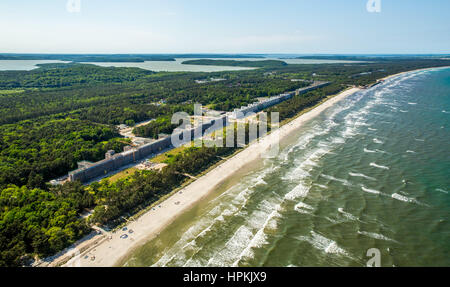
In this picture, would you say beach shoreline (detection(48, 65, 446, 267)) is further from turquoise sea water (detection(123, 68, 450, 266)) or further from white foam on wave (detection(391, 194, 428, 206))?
white foam on wave (detection(391, 194, 428, 206))

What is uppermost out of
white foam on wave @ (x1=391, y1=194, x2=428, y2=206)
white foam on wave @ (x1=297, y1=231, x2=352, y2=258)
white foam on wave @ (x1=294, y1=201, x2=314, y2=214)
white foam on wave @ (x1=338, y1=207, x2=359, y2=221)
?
white foam on wave @ (x1=391, y1=194, x2=428, y2=206)

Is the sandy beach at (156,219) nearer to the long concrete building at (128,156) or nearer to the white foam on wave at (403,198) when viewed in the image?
the long concrete building at (128,156)

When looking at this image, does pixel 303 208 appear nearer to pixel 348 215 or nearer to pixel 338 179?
pixel 348 215

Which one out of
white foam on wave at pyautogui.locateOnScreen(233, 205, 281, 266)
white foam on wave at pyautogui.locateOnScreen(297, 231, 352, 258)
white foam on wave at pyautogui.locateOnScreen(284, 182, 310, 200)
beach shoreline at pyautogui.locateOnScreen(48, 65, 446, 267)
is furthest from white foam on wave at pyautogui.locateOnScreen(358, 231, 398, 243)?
beach shoreline at pyautogui.locateOnScreen(48, 65, 446, 267)

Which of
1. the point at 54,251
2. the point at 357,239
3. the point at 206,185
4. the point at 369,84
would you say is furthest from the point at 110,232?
the point at 369,84

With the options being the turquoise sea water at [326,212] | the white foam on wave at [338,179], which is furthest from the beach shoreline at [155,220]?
the white foam on wave at [338,179]

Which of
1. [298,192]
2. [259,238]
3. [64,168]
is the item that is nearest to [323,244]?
[259,238]
